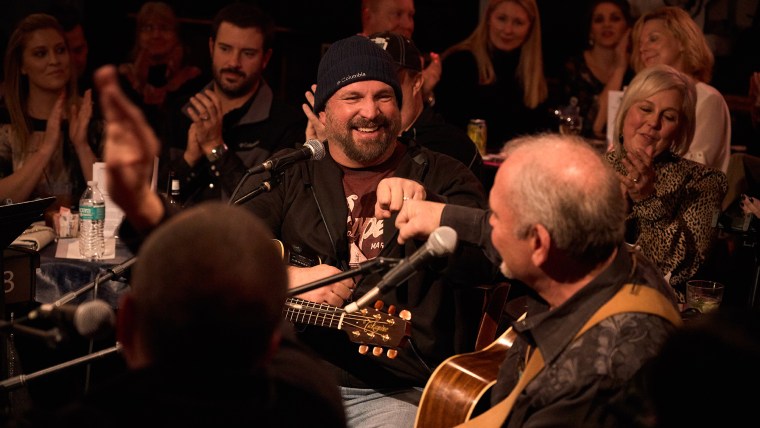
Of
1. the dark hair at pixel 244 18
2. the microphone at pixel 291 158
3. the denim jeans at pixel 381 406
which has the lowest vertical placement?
the denim jeans at pixel 381 406

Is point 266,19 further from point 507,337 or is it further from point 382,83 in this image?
point 507,337

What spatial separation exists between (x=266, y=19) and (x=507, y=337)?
3049mm

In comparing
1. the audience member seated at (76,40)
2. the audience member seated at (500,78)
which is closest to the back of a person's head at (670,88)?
the audience member seated at (500,78)

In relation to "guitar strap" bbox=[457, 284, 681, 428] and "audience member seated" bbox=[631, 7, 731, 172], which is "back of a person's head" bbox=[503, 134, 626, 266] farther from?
"audience member seated" bbox=[631, 7, 731, 172]

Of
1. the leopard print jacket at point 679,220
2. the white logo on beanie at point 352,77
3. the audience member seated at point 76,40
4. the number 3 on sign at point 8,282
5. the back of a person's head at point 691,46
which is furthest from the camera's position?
the audience member seated at point 76,40

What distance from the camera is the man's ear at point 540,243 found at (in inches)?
83.4

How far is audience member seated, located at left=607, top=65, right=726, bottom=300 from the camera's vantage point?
12.9 ft

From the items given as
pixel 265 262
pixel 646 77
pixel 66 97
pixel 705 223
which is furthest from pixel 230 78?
pixel 265 262

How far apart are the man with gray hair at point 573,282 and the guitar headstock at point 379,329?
0.66 m

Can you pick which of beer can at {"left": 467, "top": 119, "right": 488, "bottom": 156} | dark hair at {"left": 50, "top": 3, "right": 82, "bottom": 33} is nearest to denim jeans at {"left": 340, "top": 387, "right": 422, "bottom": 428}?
beer can at {"left": 467, "top": 119, "right": 488, "bottom": 156}

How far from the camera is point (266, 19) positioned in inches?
208

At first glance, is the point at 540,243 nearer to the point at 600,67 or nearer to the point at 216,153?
the point at 216,153

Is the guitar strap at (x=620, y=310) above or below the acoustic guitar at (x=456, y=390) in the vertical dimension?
above

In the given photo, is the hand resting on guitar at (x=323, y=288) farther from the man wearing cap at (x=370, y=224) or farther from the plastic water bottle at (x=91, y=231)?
the plastic water bottle at (x=91, y=231)
